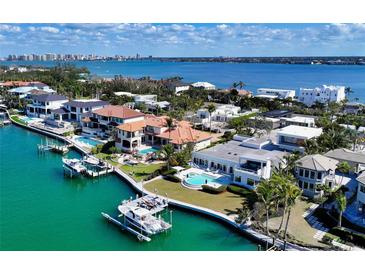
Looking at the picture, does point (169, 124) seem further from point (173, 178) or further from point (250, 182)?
point (250, 182)

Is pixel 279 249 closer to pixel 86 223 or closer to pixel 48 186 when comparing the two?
pixel 86 223

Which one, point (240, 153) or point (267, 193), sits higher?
point (267, 193)

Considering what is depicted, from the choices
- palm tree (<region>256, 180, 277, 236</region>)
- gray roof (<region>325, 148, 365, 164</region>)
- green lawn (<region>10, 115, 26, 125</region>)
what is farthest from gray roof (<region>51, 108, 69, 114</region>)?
palm tree (<region>256, 180, 277, 236</region>)

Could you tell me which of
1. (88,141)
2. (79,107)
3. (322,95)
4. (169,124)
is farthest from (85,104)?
(322,95)

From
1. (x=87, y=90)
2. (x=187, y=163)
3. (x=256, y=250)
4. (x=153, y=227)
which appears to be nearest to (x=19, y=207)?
(x=153, y=227)

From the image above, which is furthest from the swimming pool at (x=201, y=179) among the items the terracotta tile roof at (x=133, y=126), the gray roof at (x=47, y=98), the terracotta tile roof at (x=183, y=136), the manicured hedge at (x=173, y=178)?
the gray roof at (x=47, y=98)

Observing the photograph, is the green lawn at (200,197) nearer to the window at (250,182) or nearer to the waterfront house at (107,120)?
the window at (250,182)
